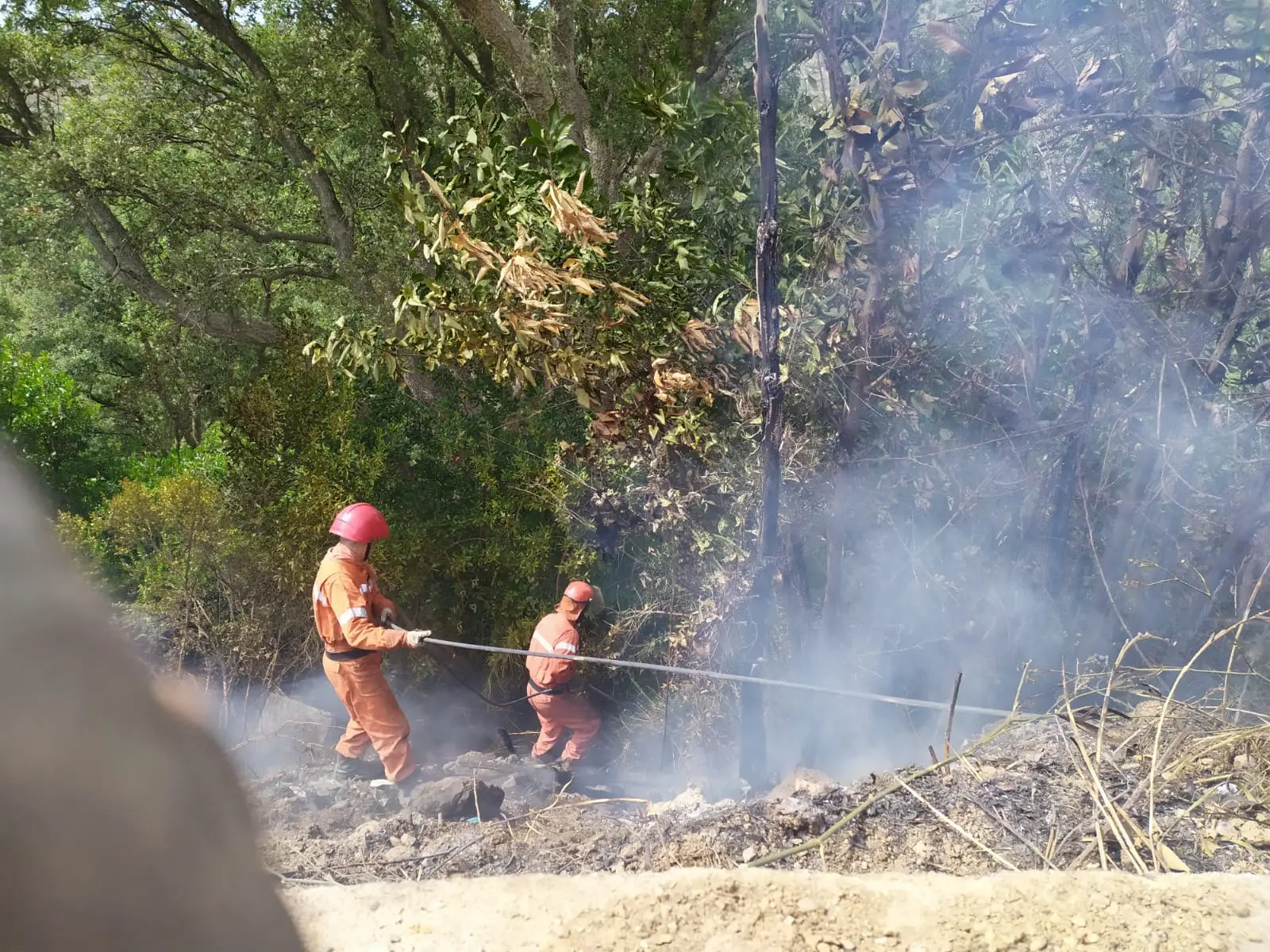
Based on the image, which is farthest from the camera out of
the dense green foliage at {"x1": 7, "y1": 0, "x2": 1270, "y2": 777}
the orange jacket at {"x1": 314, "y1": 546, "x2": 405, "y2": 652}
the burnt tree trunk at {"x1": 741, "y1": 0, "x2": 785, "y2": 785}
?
the orange jacket at {"x1": 314, "y1": 546, "x2": 405, "y2": 652}

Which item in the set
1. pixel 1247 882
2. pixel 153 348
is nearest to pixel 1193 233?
pixel 1247 882

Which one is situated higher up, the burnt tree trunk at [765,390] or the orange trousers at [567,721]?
the burnt tree trunk at [765,390]

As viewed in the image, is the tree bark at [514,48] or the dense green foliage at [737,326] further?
the tree bark at [514,48]

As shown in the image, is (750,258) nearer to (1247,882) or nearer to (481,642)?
(1247,882)

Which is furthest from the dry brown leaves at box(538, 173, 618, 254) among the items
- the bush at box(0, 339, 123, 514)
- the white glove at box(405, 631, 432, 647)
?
the bush at box(0, 339, 123, 514)

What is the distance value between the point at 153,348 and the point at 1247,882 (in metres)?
17.0

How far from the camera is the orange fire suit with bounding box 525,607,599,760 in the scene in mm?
6711

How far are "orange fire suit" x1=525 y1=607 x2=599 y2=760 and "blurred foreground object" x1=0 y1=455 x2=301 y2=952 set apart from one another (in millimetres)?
5822

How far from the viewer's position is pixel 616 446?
20.9 ft

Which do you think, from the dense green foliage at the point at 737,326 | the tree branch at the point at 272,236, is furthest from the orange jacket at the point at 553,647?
the tree branch at the point at 272,236

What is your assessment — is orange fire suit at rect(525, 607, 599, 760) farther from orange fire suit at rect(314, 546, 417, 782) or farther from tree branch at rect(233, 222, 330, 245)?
tree branch at rect(233, 222, 330, 245)

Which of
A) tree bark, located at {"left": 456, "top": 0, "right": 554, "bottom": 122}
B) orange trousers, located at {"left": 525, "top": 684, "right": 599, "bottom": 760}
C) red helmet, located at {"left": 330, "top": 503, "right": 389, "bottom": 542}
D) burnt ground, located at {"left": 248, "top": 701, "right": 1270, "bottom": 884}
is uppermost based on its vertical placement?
tree bark, located at {"left": 456, "top": 0, "right": 554, "bottom": 122}

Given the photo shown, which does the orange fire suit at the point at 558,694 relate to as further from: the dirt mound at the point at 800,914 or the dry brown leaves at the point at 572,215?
the dirt mound at the point at 800,914

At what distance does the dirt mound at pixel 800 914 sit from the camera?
2.96 m
